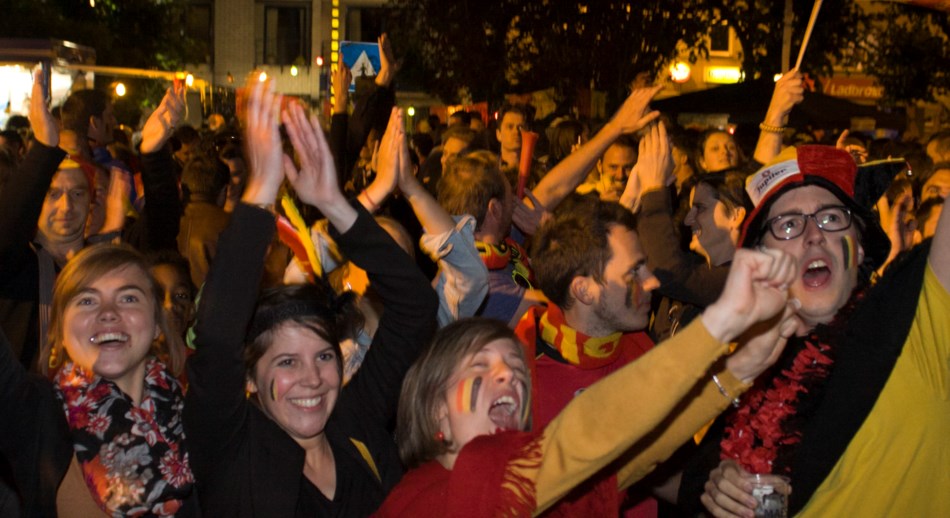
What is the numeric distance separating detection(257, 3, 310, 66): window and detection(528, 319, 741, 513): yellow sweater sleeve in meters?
49.4

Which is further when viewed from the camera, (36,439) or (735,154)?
(735,154)

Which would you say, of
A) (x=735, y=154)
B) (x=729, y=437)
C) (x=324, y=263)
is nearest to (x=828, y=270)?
(x=729, y=437)

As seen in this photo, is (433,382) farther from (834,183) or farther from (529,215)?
(529,215)

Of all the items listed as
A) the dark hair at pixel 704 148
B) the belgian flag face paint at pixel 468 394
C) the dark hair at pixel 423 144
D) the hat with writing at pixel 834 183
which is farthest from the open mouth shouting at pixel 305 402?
the dark hair at pixel 423 144

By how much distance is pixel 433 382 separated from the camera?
129 inches

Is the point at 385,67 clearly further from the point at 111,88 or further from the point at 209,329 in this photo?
the point at 111,88

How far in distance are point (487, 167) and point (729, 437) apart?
8.57 ft

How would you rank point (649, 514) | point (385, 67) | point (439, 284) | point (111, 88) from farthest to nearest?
1. point (111, 88)
2. point (385, 67)
3. point (439, 284)
4. point (649, 514)

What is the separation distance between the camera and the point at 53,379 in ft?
11.8

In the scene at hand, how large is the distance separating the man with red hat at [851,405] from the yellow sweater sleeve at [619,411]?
504mm

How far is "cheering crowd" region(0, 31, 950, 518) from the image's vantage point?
2766 millimetres

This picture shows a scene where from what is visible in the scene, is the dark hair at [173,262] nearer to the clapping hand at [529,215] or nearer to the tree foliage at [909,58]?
the clapping hand at [529,215]

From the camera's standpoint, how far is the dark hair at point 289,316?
11.7 feet

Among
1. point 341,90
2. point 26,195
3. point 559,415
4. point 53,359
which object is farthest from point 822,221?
point 341,90
